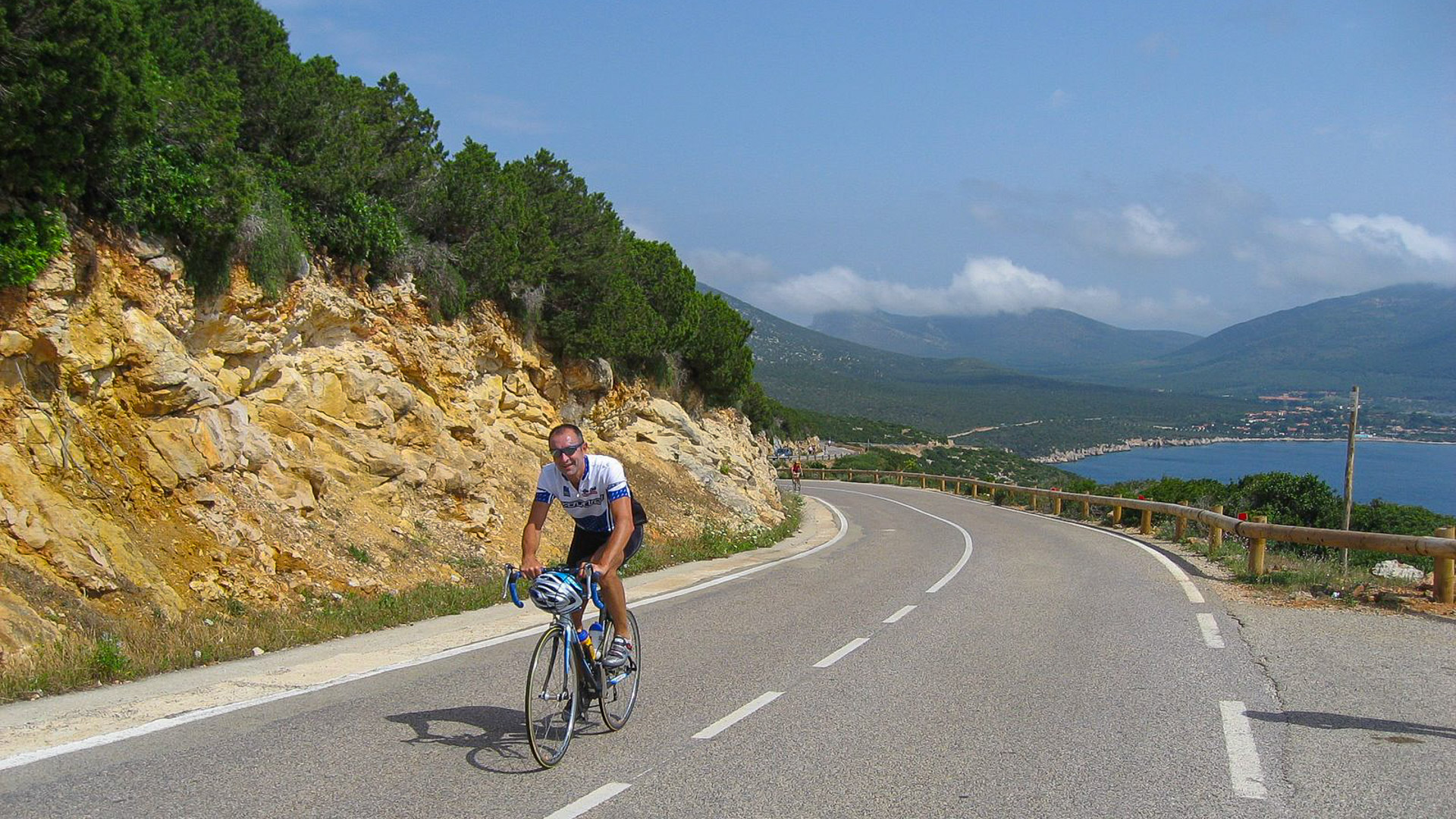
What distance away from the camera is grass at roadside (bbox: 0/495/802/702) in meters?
7.36

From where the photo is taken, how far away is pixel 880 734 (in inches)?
257

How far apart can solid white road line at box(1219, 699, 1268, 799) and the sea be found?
132 feet

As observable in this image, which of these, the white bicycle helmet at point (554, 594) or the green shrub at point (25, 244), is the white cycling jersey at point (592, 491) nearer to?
the white bicycle helmet at point (554, 594)

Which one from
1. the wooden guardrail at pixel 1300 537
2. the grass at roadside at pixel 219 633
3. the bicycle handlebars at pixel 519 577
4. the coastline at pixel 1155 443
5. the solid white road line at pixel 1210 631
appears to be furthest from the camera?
the coastline at pixel 1155 443

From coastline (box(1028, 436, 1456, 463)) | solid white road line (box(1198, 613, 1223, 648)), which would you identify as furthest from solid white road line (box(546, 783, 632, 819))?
coastline (box(1028, 436, 1456, 463))

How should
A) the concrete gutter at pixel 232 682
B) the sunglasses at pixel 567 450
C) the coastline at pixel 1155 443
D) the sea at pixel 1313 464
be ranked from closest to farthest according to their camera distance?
the concrete gutter at pixel 232 682, the sunglasses at pixel 567 450, the sea at pixel 1313 464, the coastline at pixel 1155 443

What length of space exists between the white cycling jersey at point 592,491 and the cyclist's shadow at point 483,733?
1323mm

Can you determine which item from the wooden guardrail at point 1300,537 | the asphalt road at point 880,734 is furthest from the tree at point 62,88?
the wooden guardrail at point 1300,537

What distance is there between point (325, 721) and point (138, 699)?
60.6 inches

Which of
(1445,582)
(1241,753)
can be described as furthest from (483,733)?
(1445,582)

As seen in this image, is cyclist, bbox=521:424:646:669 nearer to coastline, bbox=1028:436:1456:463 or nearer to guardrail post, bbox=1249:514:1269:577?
guardrail post, bbox=1249:514:1269:577

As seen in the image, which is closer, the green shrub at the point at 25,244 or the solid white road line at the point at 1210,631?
the green shrub at the point at 25,244

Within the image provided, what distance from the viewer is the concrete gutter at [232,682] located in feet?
20.6

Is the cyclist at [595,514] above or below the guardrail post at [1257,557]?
above
